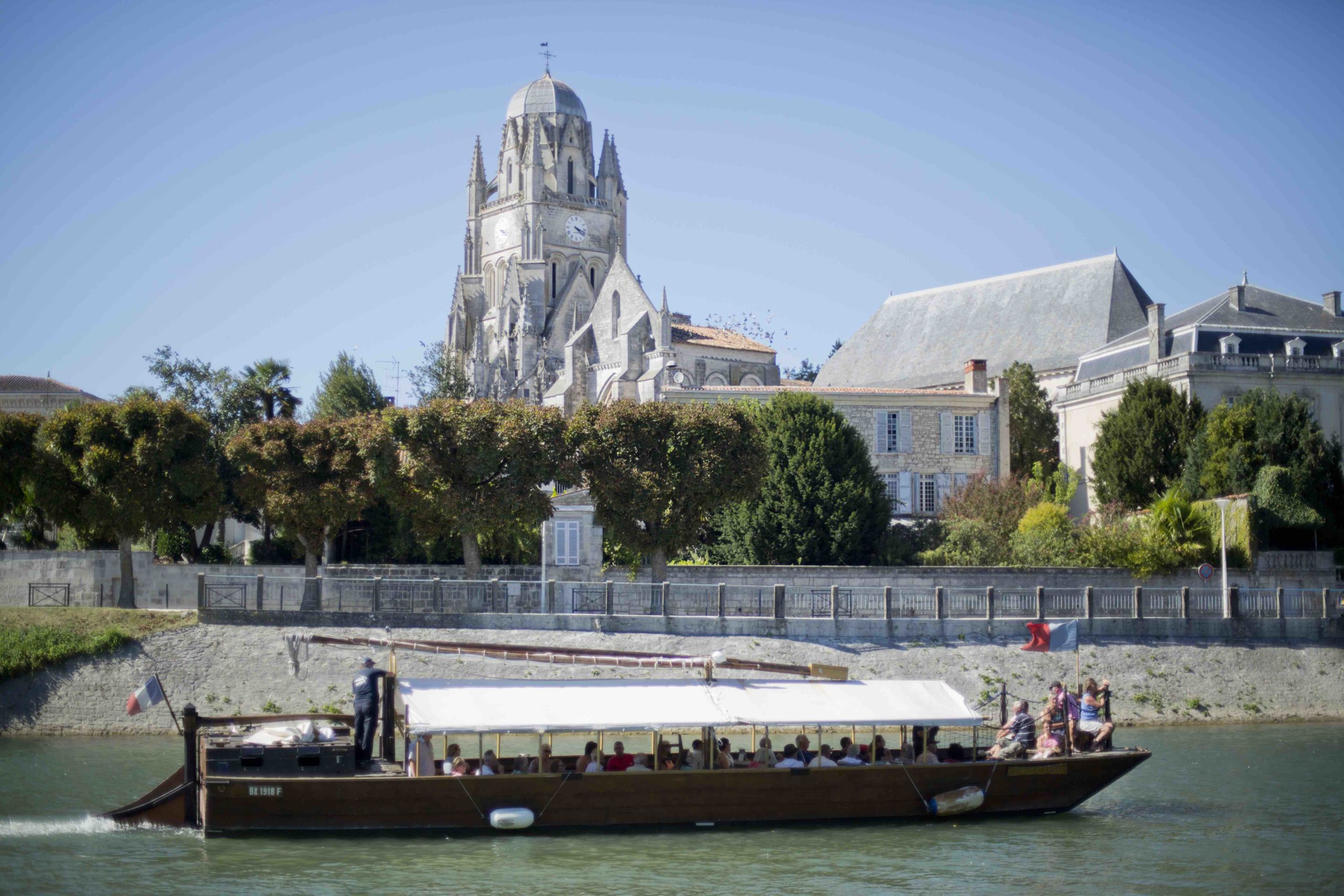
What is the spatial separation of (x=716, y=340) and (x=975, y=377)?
20.7 metres

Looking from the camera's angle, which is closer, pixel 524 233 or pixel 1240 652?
pixel 1240 652

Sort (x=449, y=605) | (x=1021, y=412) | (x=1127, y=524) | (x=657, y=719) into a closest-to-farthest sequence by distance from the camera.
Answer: (x=657, y=719) → (x=449, y=605) → (x=1127, y=524) → (x=1021, y=412)

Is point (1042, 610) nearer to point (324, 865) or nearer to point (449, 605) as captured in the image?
point (449, 605)

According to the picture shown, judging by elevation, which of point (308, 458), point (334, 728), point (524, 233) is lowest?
point (334, 728)

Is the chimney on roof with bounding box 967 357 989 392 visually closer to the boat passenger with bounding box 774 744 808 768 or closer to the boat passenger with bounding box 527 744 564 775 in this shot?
the boat passenger with bounding box 774 744 808 768

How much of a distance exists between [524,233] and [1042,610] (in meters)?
58.8

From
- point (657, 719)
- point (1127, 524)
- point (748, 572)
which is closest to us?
point (657, 719)

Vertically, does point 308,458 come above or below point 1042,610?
above

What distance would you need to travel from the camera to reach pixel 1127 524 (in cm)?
3916

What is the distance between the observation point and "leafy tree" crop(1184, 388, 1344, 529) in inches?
1580

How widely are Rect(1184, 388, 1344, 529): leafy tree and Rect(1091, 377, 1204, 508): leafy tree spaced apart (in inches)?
58.2

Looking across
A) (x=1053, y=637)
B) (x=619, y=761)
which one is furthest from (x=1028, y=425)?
(x=619, y=761)

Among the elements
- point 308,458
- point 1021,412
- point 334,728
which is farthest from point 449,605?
point 1021,412

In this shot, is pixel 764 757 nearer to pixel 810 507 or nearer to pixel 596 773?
pixel 596 773
